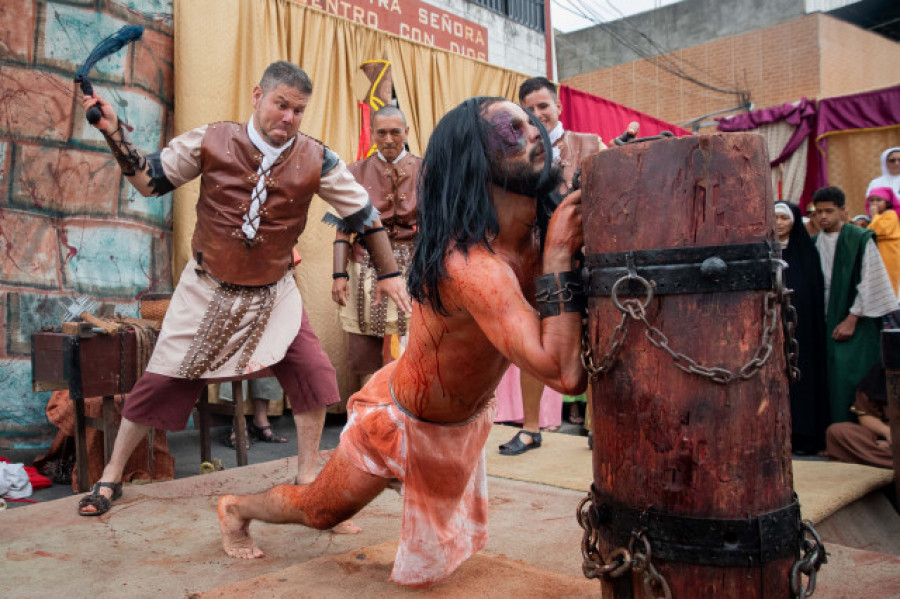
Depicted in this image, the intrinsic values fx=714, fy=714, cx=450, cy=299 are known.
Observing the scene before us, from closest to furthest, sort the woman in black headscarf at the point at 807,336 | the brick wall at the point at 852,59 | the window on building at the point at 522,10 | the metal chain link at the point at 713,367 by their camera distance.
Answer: the metal chain link at the point at 713,367 → the woman in black headscarf at the point at 807,336 → the window on building at the point at 522,10 → the brick wall at the point at 852,59

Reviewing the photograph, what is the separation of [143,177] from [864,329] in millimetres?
4963

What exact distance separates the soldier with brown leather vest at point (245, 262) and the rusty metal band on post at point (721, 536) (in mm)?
2019

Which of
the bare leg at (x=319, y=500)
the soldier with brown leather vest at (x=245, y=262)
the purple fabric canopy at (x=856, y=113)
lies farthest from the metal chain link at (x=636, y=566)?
the purple fabric canopy at (x=856, y=113)

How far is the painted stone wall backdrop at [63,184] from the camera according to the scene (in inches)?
184

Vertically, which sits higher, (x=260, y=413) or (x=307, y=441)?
(x=307, y=441)

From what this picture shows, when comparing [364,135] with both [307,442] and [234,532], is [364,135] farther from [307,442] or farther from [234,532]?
[234,532]

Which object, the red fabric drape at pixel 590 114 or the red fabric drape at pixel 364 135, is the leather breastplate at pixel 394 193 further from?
the red fabric drape at pixel 590 114

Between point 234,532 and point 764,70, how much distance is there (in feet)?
52.3

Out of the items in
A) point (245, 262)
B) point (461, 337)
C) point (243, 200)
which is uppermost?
point (243, 200)

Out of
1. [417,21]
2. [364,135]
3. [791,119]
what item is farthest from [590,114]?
[791,119]

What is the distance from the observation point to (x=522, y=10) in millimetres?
9977

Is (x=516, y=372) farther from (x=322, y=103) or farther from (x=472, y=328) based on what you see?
(x=472, y=328)

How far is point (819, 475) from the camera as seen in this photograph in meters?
3.82

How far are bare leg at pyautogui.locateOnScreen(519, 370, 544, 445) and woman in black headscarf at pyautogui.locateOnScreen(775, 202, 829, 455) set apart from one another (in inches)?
84.3
